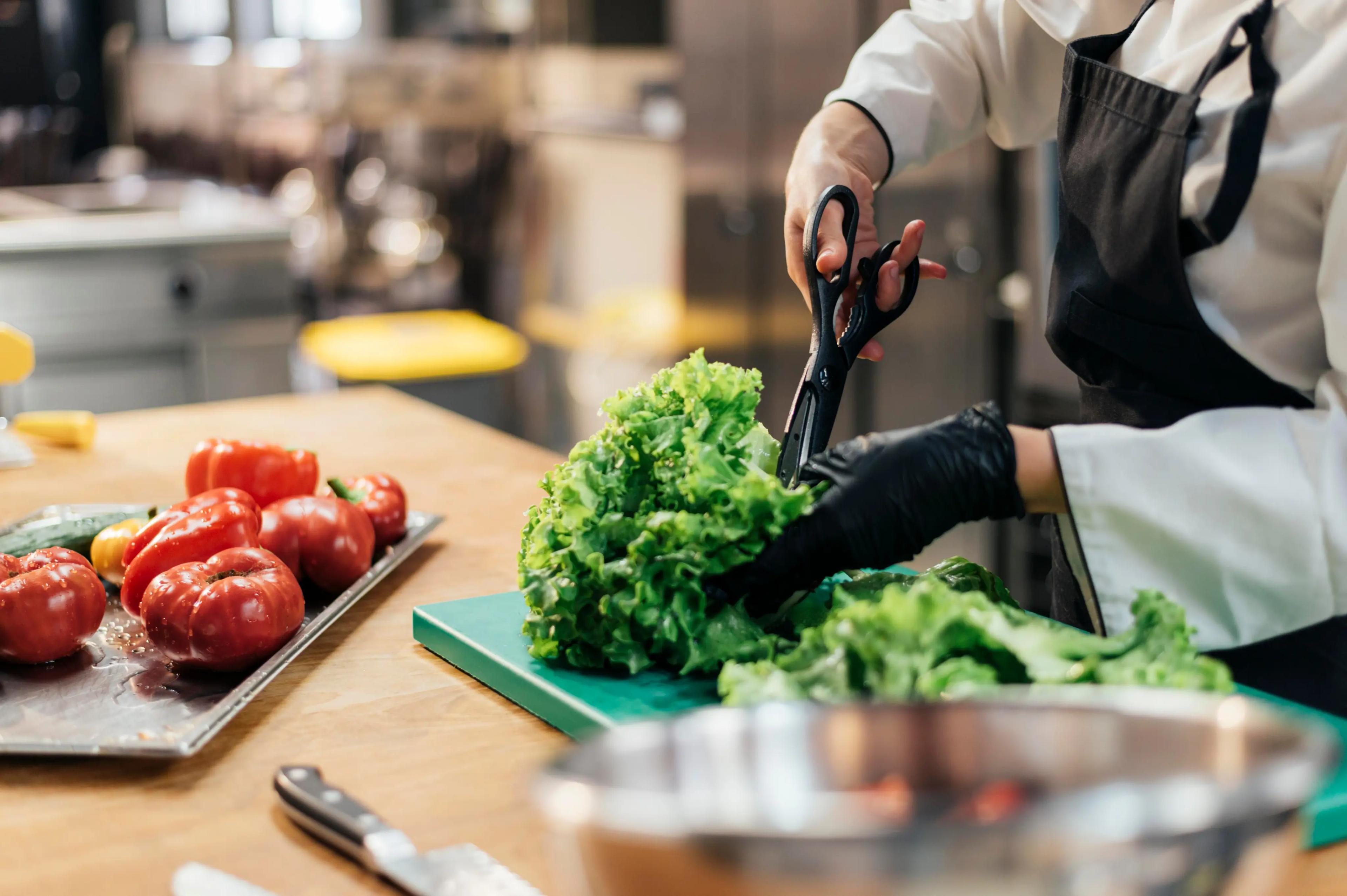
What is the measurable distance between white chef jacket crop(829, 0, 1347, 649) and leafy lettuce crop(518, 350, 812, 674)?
0.24 m

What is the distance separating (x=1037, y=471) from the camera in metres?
1.04

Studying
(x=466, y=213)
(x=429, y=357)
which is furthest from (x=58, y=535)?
(x=466, y=213)

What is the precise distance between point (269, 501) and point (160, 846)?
2.36ft

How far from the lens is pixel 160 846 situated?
91 cm

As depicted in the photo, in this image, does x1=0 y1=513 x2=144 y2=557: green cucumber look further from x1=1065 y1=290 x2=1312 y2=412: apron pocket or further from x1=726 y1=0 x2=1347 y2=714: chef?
x1=1065 y1=290 x2=1312 y2=412: apron pocket

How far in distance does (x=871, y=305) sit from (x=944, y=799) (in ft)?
2.38

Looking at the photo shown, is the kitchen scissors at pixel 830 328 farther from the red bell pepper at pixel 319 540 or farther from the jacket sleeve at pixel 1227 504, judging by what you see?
the red bell pepper at pixel 319 540

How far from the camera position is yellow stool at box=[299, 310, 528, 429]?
486cm

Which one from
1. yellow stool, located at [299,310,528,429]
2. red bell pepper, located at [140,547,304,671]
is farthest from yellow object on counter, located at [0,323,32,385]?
yellow stool, located at [299,310,528,429]

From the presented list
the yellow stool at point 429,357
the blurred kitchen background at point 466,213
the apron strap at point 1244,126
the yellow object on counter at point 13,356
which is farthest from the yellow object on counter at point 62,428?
the yellow stool at point 429,357

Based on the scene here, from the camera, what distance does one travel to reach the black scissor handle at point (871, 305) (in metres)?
1.27

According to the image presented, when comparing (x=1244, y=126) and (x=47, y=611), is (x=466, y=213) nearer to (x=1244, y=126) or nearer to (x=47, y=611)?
(x=47, y=611)

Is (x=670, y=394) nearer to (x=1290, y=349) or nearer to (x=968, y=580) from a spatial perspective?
(x=968, y=580)

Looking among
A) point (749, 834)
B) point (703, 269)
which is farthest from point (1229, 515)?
point (703, 269)
